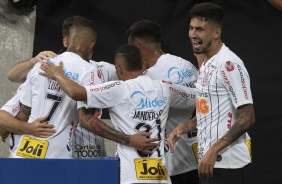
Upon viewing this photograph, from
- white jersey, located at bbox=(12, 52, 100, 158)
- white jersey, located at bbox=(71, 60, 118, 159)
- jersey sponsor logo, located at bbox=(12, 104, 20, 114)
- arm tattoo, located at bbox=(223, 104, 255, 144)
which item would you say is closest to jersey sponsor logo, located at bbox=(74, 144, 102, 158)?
white jersey, located at bbox=(71, 60, 118, 159)

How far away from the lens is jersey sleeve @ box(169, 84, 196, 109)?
3.76 m

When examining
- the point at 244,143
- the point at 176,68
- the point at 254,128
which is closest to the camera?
the point at 244,143

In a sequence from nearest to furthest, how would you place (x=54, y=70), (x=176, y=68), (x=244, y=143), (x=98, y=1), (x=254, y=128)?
(x=244, y=143) → (x=54, y=70) → (x=176, y=68) → (x=254, y=128) → (x=98, y=1)

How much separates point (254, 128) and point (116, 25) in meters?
1.46

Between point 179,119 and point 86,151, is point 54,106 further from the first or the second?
point 179,119

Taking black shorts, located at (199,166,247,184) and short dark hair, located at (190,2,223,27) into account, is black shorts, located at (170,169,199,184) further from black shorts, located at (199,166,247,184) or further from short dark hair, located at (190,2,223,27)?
short dark hair, located at (190,2,223,27)

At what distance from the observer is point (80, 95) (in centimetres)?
343

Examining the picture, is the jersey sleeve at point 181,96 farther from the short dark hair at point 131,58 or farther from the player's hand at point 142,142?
the player's hand at point 142,142

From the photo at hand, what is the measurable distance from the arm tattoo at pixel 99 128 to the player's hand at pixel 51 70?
0.26 meters

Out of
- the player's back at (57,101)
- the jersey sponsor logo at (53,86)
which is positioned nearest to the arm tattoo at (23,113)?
the player's back at (57,101)

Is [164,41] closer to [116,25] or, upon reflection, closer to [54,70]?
[116,25]

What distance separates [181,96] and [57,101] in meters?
0.78

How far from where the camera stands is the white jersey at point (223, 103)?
328cm

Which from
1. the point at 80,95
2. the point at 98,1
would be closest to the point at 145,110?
the point at 80,95
